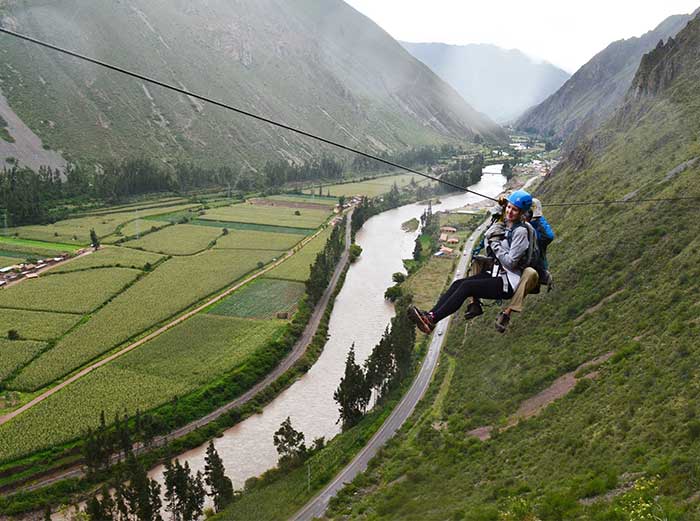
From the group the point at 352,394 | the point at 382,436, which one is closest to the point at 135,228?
the point at 352,394

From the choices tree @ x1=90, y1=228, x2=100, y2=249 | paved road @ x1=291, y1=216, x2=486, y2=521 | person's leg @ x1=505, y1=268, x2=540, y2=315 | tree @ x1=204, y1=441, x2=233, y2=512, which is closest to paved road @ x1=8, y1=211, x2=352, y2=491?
tree @ x1=204, y1=441, x2=233, y2=512

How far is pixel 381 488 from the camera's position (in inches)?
966

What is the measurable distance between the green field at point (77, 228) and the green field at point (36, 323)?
24.0m

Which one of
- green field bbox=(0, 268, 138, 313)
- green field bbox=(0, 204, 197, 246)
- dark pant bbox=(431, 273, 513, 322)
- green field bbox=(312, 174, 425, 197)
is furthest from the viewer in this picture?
green field bbox=(312, 174, 425, 197)

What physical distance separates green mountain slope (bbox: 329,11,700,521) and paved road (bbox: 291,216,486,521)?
1.17 m

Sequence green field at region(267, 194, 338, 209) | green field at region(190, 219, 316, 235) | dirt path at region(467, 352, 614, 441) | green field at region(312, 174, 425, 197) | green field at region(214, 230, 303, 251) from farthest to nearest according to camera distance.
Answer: green field at region(312, 174, 425, 197)
green field at region(267, 194, 338, 209)
green field at region(190, 219, 316, 235)
green field at region(214, 230, 303, 251)
dirt path at region(467, 352, 614, 441)

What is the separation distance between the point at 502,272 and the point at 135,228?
2978 inches

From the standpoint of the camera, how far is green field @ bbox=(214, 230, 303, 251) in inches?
2783

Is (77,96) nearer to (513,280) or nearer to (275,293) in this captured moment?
(275,293)

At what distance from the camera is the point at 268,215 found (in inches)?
3593

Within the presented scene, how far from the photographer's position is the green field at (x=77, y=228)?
228ft

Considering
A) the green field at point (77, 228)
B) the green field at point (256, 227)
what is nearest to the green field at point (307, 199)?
the green field at point (256, 227)

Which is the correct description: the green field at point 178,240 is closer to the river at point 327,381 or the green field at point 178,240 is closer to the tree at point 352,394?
the river at point 327,381

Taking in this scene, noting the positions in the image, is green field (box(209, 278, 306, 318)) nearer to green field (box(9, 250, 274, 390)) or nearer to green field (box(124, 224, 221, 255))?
green field (box(9, 250, 274, 390))
